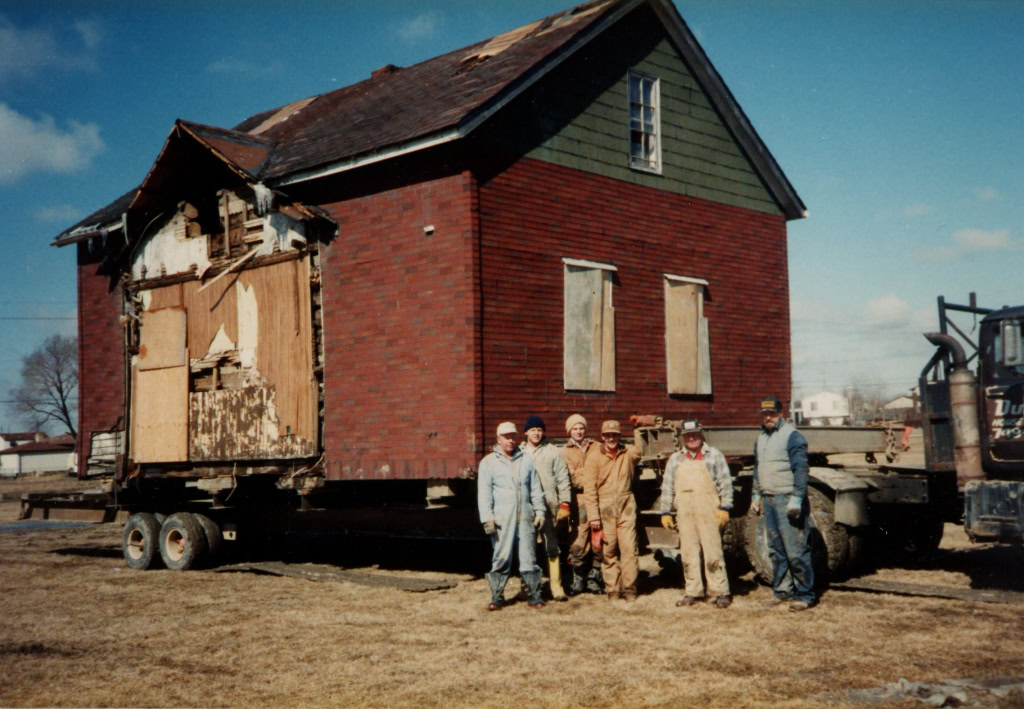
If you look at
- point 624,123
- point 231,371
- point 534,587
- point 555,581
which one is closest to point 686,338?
point 624,123

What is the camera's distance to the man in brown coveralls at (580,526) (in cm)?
1141

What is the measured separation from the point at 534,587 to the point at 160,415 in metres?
8.31

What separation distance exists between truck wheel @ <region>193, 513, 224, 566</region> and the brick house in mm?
876

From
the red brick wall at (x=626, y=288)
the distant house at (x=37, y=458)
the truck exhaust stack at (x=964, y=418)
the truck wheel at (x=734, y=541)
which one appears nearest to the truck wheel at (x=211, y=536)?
the red brick wall at (x=626, y=288)

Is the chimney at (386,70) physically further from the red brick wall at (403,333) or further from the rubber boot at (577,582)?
the rubber boot at (577,582)

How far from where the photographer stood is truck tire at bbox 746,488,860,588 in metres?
11.2

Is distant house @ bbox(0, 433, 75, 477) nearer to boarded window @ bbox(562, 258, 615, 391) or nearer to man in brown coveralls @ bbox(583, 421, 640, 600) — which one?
boarded window @ bbox(562, 258, 615, 391)

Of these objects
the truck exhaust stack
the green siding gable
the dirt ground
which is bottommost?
the dirt ground

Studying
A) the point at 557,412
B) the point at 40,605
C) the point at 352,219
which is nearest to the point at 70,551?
the point at 40,605

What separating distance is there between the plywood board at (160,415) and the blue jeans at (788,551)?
958 cm

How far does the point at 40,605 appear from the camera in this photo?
12.0 meters

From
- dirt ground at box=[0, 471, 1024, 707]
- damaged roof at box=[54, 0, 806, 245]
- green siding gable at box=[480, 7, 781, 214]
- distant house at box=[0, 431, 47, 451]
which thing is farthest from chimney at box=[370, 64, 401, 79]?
distant house at box=[0, 431, 47, 451]

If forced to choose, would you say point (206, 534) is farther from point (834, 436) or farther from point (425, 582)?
point (834, 436)

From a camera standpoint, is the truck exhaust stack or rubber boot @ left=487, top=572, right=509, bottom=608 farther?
rubber boot @ left=487, top=572, right=509, bottom=608
